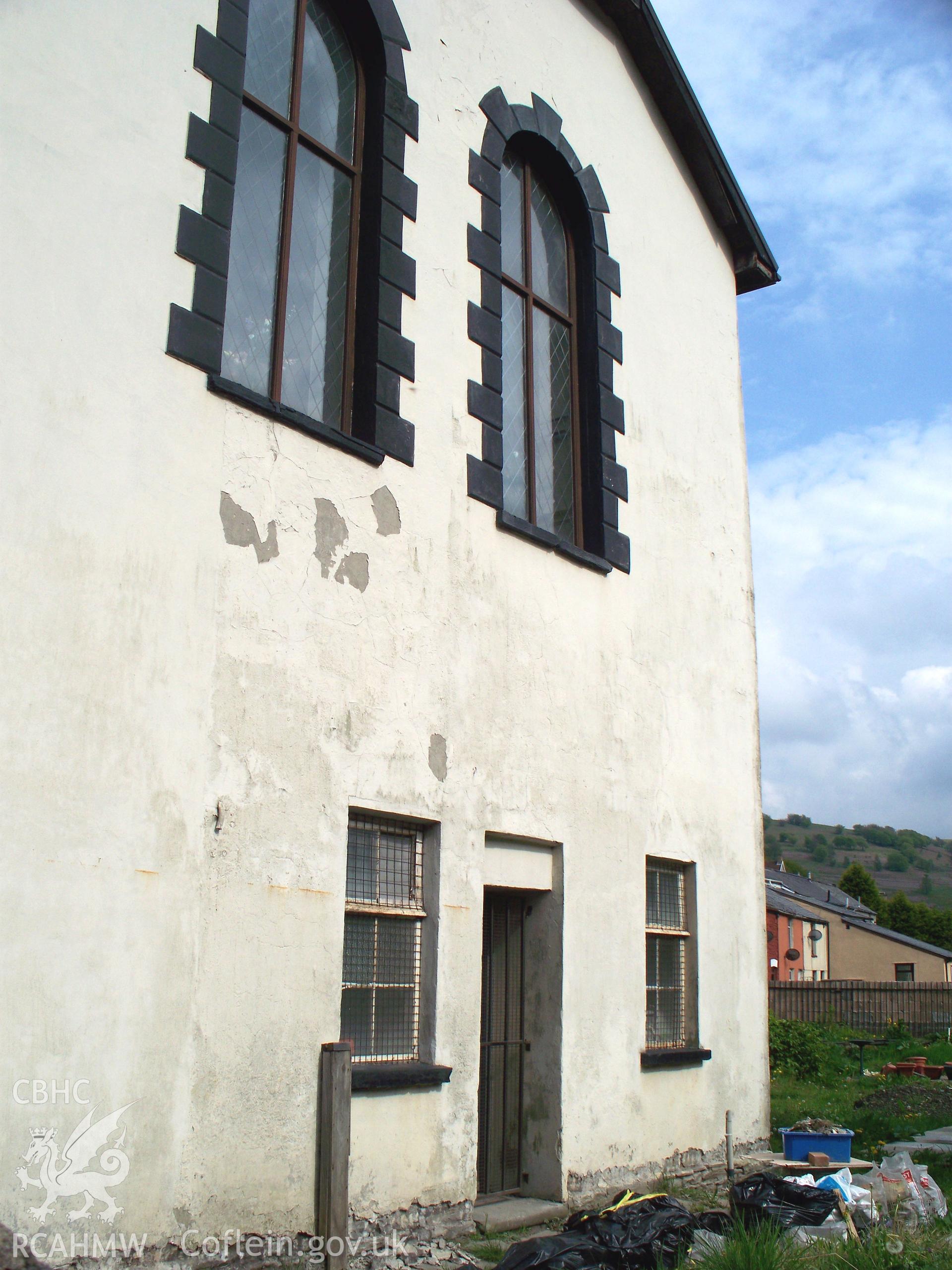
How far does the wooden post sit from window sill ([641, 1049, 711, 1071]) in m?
3.12

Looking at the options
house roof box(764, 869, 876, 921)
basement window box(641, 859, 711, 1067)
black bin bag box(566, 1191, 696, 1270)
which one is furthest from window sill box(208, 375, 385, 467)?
house roof box(764, 869, 876, 921)

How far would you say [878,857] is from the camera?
588ft

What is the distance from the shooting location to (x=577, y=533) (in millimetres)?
9148

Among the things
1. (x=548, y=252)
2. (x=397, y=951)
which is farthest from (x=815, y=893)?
(x=397, y=951)

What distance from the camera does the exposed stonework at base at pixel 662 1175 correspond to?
7.59m

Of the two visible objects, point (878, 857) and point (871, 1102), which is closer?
point (871, 1102)

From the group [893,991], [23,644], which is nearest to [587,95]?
[23,644]

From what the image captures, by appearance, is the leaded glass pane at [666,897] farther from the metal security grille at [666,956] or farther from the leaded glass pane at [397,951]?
the leaded glass pane at [397,951]

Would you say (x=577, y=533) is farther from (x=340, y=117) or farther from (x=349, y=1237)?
(x=349, y=1237)

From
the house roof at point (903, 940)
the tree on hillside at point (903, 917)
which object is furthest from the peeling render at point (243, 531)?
the tree on hillside at point (903, 917)

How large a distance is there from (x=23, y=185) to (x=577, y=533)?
4941 mm

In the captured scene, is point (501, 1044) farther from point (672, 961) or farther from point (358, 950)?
point (672, 961)

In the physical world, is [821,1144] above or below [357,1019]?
below

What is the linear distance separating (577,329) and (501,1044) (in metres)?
5.75
